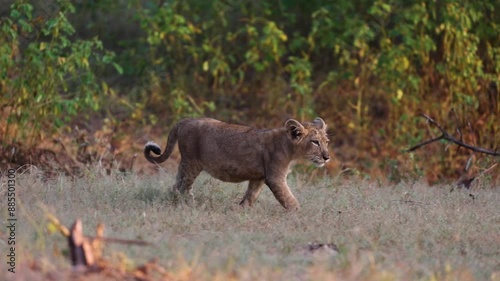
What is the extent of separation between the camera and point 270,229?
6977 mm

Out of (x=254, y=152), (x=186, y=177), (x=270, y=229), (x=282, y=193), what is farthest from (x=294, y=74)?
(x=270, y=229)

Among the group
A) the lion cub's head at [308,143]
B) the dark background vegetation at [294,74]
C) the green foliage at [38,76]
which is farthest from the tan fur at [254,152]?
the dark background vegetation at [294,74]

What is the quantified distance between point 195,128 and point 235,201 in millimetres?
761

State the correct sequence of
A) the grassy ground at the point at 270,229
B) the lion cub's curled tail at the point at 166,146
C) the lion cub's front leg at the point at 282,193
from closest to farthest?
the grassy ground at the point at 270,229, the lion cub's front leg at the point at 282,193, the lion cub's curled tail at the point at 166,146

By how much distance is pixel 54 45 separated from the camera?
10.2 m

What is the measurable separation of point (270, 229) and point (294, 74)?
20.6ft

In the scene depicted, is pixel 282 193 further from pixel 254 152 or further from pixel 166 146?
pixel 166 146

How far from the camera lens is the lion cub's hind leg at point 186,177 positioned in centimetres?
805

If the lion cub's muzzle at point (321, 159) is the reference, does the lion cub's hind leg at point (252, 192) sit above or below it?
below

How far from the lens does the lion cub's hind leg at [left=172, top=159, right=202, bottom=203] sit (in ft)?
26.4

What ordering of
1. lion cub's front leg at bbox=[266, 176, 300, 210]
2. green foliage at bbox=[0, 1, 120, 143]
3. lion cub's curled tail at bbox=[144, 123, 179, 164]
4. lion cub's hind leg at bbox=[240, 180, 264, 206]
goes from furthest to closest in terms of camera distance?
green foliage at bbox=[0, 1, 120, 143], lion cub's curled tail at bbox=[144, 123, 179, 164], lion cub's hind leg at bbox=[240, 180, 264, 206], lion cub's front leg at bbox=[266, 176, 300, 210]

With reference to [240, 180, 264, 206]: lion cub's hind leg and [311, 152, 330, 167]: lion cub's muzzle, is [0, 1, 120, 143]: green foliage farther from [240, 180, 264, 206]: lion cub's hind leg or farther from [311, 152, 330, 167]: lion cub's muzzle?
[311, 152, 330, 167]: lion cub's muzzle

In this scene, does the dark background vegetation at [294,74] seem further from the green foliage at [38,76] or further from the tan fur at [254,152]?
the tan fur at [254,152]

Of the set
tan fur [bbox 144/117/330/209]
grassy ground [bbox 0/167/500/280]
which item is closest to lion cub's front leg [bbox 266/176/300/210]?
tan fur [bbox 144/117/330/209]
